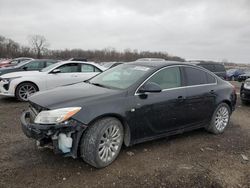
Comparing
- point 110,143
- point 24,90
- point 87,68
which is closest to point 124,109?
point 110,143

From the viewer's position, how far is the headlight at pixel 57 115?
297 centimetres

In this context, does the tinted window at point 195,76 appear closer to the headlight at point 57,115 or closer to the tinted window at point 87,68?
the headlight at point 57,115

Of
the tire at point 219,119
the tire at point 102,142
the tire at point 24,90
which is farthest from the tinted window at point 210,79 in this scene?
the tire at point 24,90

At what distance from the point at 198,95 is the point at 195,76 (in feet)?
1.36

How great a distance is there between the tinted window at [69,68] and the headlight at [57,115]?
5.32m

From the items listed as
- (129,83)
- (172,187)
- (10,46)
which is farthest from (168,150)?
(10,46)

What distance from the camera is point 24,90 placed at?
7.61 meters

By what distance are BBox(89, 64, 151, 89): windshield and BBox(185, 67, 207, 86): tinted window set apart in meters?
0.90

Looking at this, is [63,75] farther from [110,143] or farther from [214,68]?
[214,68]

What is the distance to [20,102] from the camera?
298 inches

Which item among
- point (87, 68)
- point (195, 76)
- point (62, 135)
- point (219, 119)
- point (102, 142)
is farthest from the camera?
point (87, 68)

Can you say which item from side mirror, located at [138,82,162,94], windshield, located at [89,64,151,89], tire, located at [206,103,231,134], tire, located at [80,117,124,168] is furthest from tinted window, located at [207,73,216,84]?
tire, located at [80,117,124,168]

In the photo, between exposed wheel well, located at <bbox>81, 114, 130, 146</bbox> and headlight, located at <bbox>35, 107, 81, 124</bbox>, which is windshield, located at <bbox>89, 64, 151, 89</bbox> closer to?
exposed wheel well, located at <bbox>81, 114, 130, 146</bbox>

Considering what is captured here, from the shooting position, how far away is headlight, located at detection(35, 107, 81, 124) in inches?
117
